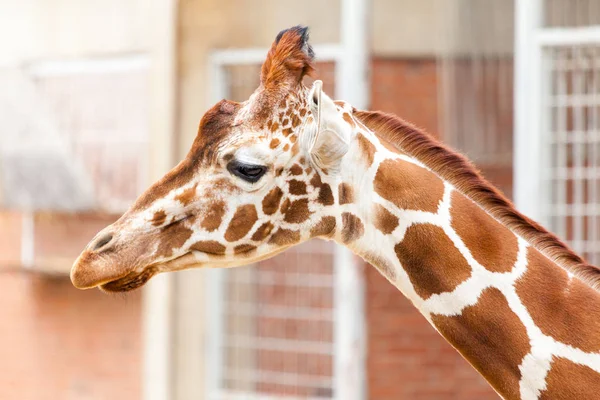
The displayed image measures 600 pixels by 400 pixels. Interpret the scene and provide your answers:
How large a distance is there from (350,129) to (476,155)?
3542 mm

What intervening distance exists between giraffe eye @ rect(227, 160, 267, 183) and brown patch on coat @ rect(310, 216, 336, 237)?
0.61 feet

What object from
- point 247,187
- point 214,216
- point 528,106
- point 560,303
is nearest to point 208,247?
point 214,216

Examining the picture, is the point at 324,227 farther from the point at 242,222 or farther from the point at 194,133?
the point at 194,133

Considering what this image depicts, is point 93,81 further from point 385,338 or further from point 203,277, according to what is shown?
point 385,338

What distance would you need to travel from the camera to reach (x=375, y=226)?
2.41 meters

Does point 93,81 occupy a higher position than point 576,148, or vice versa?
point 93,81

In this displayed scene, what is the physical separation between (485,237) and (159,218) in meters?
0.78

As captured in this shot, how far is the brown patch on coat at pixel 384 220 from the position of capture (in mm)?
2396

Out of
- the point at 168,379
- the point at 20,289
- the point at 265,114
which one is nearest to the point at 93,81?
the point at 20,289

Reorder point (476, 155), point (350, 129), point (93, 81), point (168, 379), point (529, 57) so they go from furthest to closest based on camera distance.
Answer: point (93, 81)
point (168, 379)
point (476, 155)
point (529, 57)
point (350, 129)

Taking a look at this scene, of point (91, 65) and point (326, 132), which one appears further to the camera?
point (91, 65)

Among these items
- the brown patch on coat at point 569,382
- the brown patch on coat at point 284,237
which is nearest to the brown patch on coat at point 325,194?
the brown patch on coat at point 284,237

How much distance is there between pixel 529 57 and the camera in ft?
17.9

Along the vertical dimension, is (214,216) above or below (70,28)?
below
